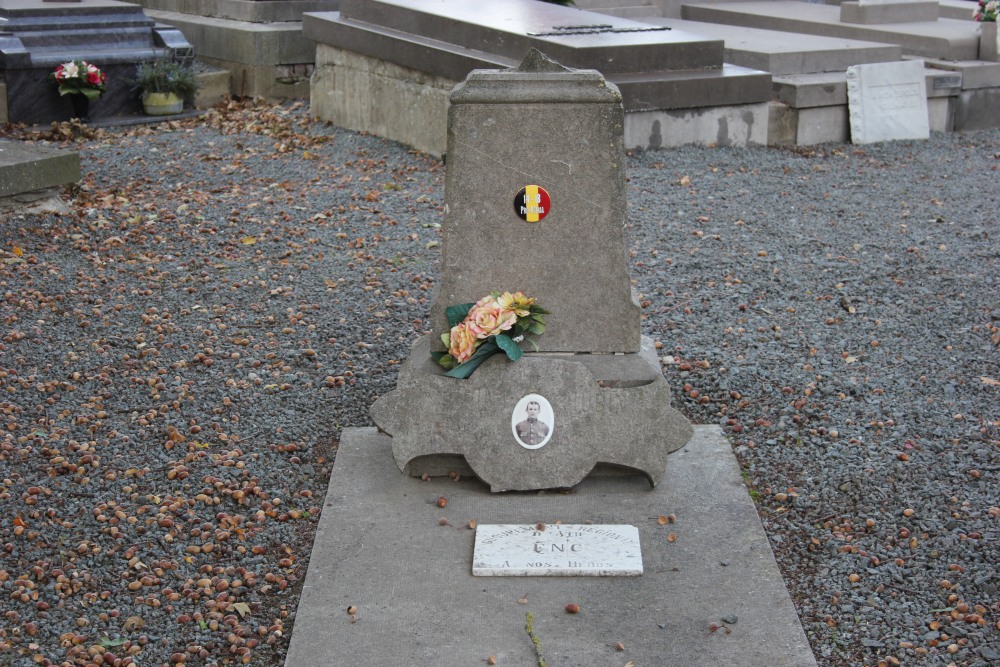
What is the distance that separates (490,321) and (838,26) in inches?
323

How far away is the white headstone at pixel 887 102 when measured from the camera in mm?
9297

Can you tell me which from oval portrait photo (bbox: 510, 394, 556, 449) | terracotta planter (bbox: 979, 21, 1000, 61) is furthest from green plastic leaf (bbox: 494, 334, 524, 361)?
terracotta planter (bbox: 979, 21, 1000, 61)

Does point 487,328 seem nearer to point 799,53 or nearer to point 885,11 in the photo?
point 799,53

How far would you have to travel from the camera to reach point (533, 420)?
161 inches

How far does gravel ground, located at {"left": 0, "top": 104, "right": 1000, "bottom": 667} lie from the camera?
362cm

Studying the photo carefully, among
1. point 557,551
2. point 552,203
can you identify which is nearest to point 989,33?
point 552,203

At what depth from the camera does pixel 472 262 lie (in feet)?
13.4

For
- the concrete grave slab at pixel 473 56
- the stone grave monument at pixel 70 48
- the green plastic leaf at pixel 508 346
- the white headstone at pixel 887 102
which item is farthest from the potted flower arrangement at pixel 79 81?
the green plastic leaf at pixel 508 346

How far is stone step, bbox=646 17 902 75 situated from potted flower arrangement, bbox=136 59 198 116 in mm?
4705

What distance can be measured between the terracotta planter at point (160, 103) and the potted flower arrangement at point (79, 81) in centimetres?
50

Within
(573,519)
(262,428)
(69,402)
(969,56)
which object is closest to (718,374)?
(573,519)

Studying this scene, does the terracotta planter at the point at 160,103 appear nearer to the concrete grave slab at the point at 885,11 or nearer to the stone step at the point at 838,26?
the stone step at the point at 838,26

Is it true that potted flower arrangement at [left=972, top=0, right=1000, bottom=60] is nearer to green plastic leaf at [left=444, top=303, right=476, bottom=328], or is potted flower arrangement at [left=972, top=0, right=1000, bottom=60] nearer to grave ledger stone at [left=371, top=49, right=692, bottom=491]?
grave ledger stone at [left=371, top=49, right=692, bottom=491]

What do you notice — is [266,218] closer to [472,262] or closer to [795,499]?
[472,262]
